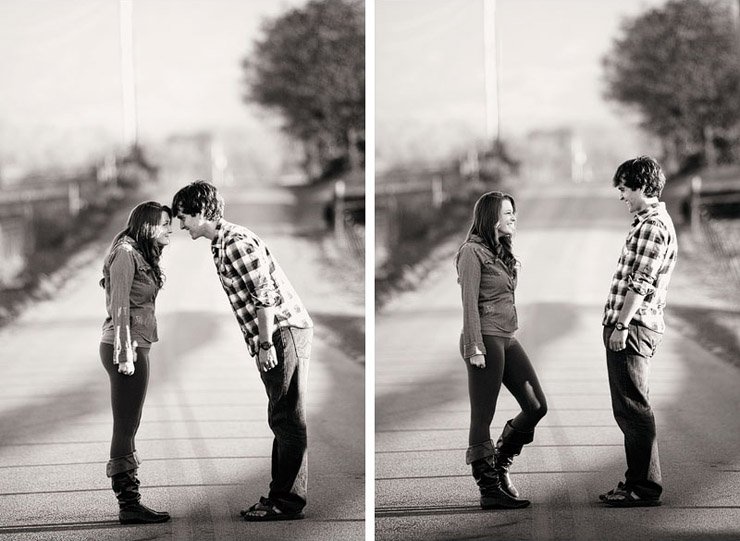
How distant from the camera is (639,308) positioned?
3910 millimetres

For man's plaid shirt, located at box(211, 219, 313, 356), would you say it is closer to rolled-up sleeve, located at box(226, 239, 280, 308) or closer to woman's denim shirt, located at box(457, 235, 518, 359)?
rolled-up sleeve, located at box(226, 239, 280, 308)

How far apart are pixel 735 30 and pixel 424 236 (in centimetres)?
170

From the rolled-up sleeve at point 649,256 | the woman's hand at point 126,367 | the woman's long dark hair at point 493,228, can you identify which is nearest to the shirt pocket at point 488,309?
the woman's long dark hair at point 493,228

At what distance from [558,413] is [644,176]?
3.84 feet

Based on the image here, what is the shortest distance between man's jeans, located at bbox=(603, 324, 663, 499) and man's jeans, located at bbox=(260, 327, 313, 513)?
1166 mm

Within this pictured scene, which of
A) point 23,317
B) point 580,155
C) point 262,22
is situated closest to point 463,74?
point 580,155

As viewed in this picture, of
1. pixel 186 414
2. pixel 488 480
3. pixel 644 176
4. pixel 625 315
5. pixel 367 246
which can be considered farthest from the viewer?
pixel 367 246

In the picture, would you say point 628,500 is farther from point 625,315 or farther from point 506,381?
point 625,315

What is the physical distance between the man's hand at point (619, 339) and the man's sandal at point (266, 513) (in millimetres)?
1417

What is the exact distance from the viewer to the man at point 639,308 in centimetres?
388

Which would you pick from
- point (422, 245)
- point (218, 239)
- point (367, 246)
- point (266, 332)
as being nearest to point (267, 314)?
point (266, 332)

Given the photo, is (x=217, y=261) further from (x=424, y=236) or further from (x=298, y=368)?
(x=424, y=236)

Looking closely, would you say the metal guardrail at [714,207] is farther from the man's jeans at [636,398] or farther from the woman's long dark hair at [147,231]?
the woman's long dark hair at [147,231]

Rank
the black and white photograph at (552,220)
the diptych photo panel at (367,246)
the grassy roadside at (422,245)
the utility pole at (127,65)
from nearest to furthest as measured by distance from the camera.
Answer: the diptych photo panel at (367,246)
the black and white photograph at (552,220)
the utility pole at (127,65)
the grassy roadside at (422,245)
